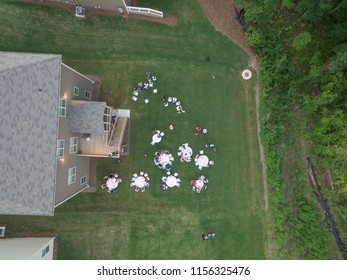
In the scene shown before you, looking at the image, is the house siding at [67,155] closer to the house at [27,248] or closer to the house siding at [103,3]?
the house at [27,248]

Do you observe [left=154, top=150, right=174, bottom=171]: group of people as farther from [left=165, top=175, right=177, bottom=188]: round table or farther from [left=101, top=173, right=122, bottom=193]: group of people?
[left=101, top=173, right=122, bottom=193]: group of people

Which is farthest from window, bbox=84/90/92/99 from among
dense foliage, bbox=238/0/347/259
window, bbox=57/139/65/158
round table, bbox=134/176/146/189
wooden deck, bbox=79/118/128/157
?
dense foliage, bbox=238/0/347/259

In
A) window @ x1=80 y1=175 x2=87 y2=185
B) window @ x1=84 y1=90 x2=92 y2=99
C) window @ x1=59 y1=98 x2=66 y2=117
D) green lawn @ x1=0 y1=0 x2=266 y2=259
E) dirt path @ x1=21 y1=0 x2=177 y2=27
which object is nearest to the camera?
window @ x1=59 y1=98 x2=66 y2=117

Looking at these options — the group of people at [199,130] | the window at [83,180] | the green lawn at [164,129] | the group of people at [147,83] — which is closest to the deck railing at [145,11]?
the green lawn at [164,129]

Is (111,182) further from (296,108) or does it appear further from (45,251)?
(296,108)

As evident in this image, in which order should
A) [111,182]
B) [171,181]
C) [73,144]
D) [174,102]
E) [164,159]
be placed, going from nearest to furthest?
[73,144]
[111,182]
[164,159]
[171,181]
[174,102]

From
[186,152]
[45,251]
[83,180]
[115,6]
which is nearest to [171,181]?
[186,152]
